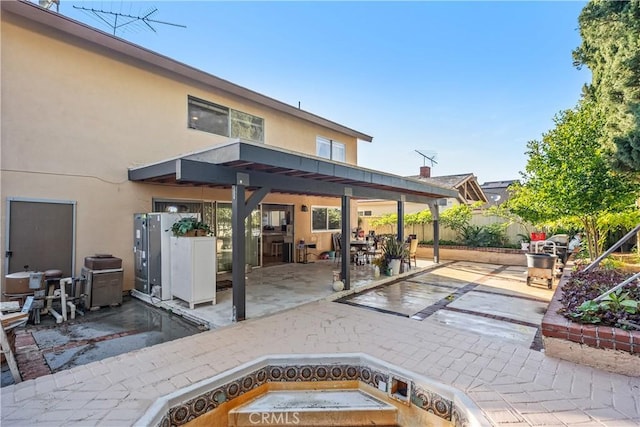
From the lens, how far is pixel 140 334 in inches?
179

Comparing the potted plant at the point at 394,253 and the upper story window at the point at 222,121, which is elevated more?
the upper story window at the point at 222,121

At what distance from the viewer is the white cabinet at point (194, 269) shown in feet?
18.2

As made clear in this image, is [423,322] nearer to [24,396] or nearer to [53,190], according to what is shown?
[24,396]

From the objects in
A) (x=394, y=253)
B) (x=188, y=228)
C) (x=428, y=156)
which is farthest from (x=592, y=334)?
(x=428, y=156)

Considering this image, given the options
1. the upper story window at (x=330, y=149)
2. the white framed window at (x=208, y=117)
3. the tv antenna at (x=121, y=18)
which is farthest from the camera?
the upper story window at (x=330, y=149)

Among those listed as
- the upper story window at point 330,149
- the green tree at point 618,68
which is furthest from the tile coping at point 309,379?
the upper story window at point 330,149

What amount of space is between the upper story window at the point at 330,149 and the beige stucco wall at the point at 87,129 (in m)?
4.99

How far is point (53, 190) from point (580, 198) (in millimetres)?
10950

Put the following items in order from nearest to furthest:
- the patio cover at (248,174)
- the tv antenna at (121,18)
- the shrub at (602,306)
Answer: the shrub at (602,306), the patio cover at (248,174), the tv antenna at (121,18)

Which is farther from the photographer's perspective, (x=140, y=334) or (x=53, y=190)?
(x=53, y=190)

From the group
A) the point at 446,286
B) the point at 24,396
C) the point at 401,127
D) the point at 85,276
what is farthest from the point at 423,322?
the point at 401,127

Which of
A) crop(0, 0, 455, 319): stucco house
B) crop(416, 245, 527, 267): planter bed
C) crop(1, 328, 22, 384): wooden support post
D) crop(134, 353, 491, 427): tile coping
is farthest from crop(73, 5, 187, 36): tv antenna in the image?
crop(416, 245, 527, 267): planter bed

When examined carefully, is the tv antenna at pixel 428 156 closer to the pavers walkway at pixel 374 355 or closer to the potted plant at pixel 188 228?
the potted plant at pixel 188 228

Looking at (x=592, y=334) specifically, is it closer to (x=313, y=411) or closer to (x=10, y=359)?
(x=313, y=411)
